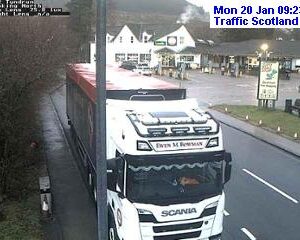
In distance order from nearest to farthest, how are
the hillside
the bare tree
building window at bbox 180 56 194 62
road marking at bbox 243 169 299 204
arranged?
the bare tree, road marking at bbox 243 169 299 204, building window at bbox 180 56 194 62, the hillside

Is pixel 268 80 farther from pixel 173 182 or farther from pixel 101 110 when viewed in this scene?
pixel 101 110

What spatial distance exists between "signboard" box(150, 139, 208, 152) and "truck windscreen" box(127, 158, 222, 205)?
1.07ft

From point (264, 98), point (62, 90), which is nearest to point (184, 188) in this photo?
point (264, 98)

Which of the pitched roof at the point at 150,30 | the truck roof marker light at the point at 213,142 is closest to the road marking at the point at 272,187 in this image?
the truck roof marker light at the point at 213,142

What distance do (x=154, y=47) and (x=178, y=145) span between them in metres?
76.3

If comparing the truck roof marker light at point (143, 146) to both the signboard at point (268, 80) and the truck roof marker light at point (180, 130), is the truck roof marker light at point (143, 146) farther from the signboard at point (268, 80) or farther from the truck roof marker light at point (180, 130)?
the signboard at point (268, 80)

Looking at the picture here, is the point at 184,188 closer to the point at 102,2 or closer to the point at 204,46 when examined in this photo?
the point at 102,2

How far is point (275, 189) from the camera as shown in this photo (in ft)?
53.8

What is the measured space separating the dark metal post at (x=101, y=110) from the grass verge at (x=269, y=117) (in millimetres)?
19434

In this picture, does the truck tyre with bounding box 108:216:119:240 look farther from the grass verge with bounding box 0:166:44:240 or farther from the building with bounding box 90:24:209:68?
the building with bounding box 90:24:209:68

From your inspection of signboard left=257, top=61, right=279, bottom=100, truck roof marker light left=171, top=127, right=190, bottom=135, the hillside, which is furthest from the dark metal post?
the hillside

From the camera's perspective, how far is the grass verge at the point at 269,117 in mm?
27344

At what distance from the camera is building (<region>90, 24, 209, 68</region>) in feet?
273

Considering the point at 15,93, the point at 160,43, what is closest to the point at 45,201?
the point at 15,93
